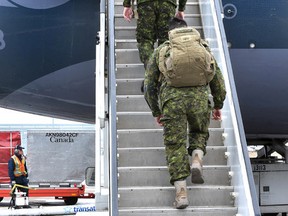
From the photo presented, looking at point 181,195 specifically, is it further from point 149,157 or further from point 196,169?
point 149,157

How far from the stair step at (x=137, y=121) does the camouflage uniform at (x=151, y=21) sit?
0.52 m

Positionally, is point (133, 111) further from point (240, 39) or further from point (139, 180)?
point (240, 39)

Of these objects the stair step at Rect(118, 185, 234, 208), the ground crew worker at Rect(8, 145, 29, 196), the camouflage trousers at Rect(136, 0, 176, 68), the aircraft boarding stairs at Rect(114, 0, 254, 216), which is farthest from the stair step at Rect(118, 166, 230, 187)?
the ground crew worker at Rect(8, 145, 29, 196)

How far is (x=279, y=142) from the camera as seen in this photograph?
9.66m

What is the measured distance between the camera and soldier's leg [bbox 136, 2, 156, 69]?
5.87m

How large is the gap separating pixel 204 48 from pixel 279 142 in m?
5.32

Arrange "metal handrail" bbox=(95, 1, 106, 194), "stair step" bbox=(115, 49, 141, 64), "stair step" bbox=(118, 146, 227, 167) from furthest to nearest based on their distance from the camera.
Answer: "stair step" bbox=(115, 49, 141, 64) < "metal handrail" bbox=(95, 1, 106, 194) < "stair step" bbox=(118, 146, 227, 167)

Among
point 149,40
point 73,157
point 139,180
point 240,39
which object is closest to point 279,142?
point 240,39

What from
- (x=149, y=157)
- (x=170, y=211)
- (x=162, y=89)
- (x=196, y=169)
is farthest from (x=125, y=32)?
(x=170, y=211)

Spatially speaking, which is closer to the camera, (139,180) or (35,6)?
(139,180)

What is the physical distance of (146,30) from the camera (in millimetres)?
5926

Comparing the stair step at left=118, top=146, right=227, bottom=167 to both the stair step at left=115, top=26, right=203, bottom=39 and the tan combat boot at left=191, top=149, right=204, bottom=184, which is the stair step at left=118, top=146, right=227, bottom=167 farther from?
the stair step at left=115, top=26, right=203, bottom=39

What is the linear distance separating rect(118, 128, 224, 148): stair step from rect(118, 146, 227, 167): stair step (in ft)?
0.53

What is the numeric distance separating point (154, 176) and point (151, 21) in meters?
1.56
